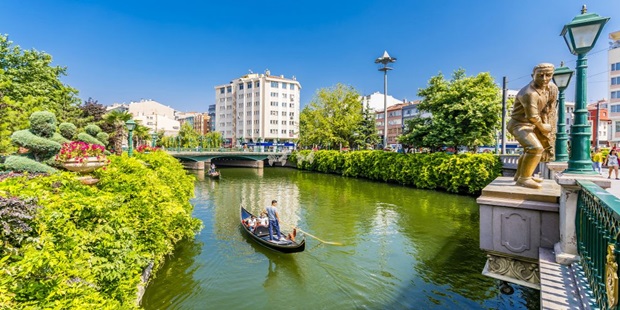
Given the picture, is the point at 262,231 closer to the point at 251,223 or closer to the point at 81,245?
the point at 251,223

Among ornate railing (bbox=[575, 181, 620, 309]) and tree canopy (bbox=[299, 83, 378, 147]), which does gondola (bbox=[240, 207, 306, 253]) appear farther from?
tree canopy (bbox=[299, 83, 378, 147])

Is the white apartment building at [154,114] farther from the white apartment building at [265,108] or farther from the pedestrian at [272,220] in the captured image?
the pedestrian at [272,220]

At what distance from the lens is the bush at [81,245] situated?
3428 mm

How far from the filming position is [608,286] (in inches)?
113

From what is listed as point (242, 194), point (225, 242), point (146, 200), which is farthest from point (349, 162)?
point (146, 200)

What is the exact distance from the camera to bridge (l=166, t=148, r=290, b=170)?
5128 cm

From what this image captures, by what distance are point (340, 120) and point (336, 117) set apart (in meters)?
1.33

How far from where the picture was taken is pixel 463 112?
28703 mm

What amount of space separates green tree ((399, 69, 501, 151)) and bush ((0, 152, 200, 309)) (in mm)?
26877

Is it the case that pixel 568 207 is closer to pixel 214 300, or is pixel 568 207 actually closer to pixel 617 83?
pixel 214 300

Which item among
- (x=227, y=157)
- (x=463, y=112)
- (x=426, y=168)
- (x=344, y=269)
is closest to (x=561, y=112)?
(x=344, y=269)

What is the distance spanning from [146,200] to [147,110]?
123297mm

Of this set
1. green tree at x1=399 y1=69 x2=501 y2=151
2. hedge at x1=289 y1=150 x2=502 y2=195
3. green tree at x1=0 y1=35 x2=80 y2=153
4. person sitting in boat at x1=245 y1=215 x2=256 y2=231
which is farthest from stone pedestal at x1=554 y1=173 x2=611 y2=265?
green tree at x1=0 y1=35 x2=80 y2=153

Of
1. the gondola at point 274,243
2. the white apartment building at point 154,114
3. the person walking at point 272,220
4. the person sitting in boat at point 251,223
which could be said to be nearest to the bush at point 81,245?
the person walking at point 272,220
